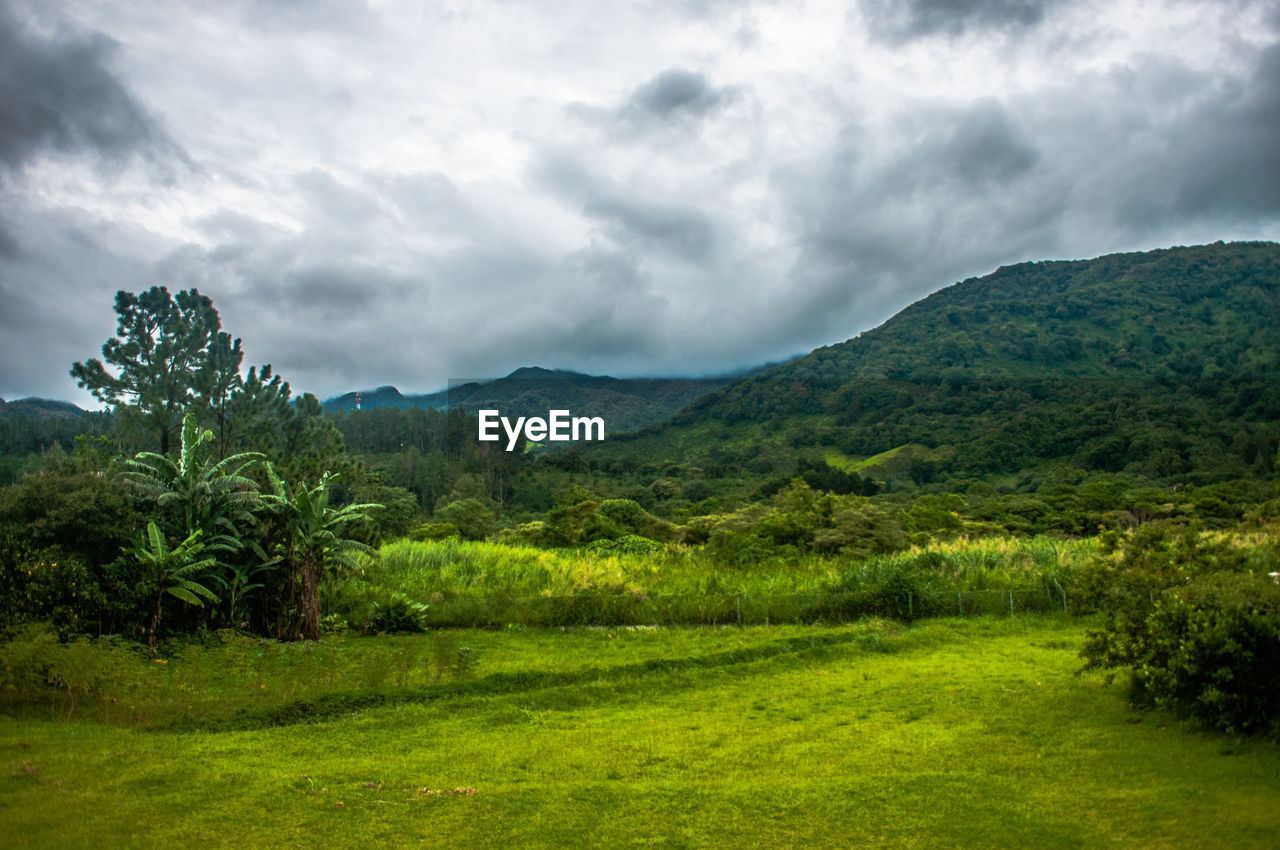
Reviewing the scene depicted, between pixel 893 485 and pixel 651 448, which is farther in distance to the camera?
pixel 651 448

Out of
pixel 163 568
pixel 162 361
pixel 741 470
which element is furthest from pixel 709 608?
pixel 741 470

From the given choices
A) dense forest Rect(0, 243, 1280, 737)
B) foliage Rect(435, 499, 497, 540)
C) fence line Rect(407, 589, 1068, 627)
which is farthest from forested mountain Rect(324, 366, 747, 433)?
fence line Rect(407, 589, 1068, 627)

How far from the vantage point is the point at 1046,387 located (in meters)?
78.2

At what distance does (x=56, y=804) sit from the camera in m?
5.26

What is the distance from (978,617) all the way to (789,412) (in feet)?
244

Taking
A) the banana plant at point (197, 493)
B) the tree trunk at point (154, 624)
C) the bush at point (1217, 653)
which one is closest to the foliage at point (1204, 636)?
the bush at point (1217, 653)

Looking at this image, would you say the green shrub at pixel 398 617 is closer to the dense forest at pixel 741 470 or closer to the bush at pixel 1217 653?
the dense forest at pixel 741 470

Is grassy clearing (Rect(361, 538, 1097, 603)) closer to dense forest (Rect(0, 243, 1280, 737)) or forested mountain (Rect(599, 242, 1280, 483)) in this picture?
dense forest (Rect(0, 243, 1280, 737))

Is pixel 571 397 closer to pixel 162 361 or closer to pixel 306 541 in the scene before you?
pixel 162 361

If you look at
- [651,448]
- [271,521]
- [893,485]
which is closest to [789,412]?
[651,448]

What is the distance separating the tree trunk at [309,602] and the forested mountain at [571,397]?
56.0 metres

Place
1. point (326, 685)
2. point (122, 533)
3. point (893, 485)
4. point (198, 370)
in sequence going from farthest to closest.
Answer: point (893, 485), point (198, 370), point (122, 533), point (326, 685)

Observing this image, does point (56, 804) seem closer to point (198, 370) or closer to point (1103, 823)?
point (1103, 823)

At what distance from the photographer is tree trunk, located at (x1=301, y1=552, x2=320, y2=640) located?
41.4ft
